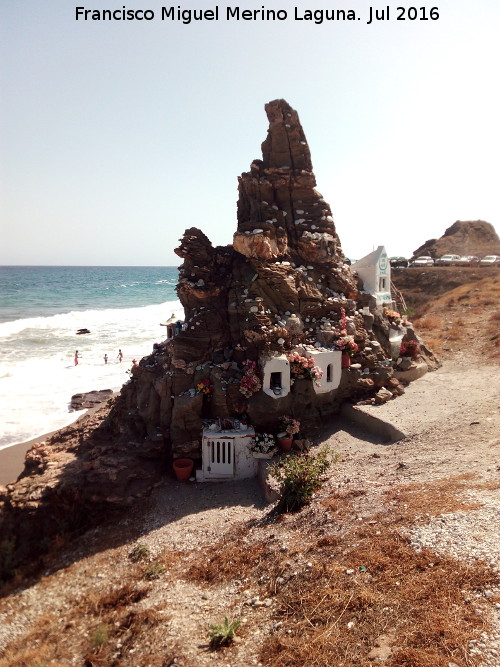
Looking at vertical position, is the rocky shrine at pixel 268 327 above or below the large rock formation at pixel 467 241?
below

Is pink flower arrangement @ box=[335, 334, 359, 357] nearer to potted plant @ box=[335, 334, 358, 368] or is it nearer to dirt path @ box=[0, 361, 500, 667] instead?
potted plant @ box=[335, 334, 358, 368]

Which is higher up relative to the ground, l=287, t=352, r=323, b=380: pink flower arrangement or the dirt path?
l=287, t=352, r=323, b=380: pink flower arrangement

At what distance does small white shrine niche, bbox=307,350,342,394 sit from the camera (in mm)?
15094

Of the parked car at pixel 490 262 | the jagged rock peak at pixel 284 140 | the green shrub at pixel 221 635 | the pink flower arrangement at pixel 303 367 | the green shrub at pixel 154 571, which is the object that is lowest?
the green shrub at pixel 154 571

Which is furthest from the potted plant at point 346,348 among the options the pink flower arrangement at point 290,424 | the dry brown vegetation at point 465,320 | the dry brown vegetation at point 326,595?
the dry brown vegetation at point 465,320

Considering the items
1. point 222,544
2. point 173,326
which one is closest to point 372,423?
point 222,544

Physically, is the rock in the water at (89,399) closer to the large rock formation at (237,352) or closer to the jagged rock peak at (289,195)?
the large rock formation at (237,352)

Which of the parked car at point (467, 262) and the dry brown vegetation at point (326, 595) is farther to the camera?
the parked car at point (467, 262)

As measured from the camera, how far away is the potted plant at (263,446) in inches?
541

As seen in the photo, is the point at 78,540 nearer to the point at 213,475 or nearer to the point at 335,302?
the point at 213,475

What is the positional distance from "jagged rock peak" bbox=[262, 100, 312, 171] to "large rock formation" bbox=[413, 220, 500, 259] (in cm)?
4687

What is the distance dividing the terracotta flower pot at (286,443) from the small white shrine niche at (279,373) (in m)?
1.46

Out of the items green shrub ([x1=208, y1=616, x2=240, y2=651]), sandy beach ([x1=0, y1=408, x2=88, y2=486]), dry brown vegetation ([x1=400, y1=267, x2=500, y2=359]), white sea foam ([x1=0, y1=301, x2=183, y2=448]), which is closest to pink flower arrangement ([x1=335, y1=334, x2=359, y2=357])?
dry brown vegetation ([x1=400, y1=267, x2=500, y2=359])

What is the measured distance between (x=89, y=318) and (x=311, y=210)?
47969 mm
